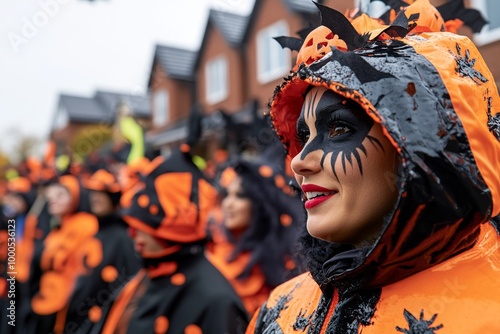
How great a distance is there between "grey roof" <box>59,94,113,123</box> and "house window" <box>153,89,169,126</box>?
1020 centimetres

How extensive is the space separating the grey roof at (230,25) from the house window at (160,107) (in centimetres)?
347

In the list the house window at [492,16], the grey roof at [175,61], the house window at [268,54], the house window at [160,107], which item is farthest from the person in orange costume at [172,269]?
the house window at [160,107]

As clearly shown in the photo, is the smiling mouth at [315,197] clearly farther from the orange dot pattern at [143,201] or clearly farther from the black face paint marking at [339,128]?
the orange dot pattern at [143,201]

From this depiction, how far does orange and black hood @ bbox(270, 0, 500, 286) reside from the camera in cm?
136

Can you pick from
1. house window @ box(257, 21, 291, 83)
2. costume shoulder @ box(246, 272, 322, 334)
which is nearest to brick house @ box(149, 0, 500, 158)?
house window @ box(257, 21, 291, 83)

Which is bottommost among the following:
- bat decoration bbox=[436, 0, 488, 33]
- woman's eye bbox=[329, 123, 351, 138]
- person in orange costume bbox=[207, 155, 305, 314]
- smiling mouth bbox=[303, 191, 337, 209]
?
person in orange costume bbox=[207, 155, 305, 314]

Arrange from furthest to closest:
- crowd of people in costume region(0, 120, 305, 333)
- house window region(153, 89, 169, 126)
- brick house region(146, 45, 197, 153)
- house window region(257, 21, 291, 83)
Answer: house window region(153, 89, 169, 126), brick house region(146, 45, 197, 153), house window region(257, 21, 291, 83), crowd of people in costume region(0, 120, 305, 333)

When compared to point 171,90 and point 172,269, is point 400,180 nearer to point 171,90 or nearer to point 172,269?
point 172,269

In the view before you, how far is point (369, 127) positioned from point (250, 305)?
3.13 meters

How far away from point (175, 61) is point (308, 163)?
19588mm

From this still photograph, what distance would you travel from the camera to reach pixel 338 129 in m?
1.56

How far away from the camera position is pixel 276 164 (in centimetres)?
498

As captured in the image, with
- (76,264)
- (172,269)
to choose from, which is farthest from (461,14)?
(76,264)

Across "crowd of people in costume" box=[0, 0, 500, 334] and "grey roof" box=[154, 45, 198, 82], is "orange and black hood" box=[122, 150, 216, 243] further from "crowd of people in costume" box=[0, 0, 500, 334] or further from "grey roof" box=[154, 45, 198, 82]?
"grey roof" box=[154, 45, 198, 82]
